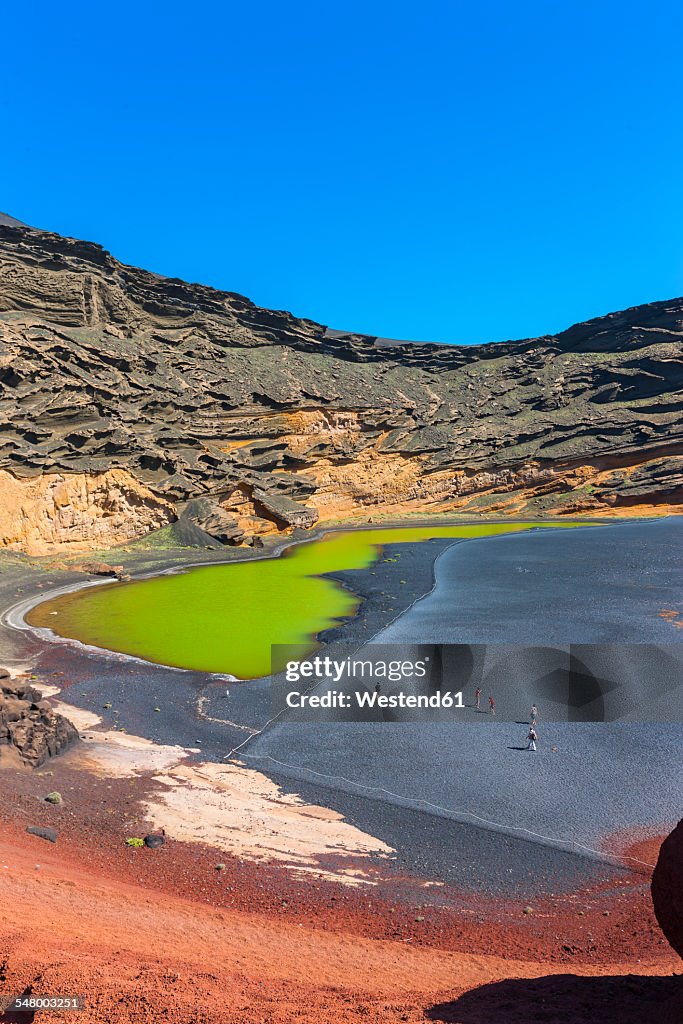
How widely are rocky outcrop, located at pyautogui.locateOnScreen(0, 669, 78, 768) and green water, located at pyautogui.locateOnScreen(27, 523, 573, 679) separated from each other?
589cm

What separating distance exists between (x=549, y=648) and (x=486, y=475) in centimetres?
5338

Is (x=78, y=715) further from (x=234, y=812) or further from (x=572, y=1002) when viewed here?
(x=572, y=1002)

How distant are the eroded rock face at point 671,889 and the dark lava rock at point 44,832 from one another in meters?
8.74

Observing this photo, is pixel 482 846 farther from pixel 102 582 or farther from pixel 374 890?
pixel 102 582

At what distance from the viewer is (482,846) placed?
9594mm

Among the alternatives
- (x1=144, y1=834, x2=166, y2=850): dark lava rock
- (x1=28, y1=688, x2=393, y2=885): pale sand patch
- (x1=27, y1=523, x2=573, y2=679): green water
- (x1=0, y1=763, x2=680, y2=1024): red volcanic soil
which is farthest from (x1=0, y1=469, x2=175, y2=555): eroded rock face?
(x1=144, y1=834, x2=166, y2=850): dark lava rock

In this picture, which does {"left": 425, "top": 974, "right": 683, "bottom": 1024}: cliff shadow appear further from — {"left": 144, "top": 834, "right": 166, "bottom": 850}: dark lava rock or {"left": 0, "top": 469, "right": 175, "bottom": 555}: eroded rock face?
{"left": 0, "top": 469, "right": 175, "bottom": 555}: eroded rock face

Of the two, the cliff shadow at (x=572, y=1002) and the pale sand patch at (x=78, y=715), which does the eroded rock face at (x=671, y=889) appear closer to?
the cliff shadow at (x=572, y=1002)

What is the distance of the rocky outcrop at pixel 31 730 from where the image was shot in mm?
11844

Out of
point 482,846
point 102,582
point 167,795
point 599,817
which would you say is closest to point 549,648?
point 599,817

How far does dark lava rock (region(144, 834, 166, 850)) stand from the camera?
925 centimetres
